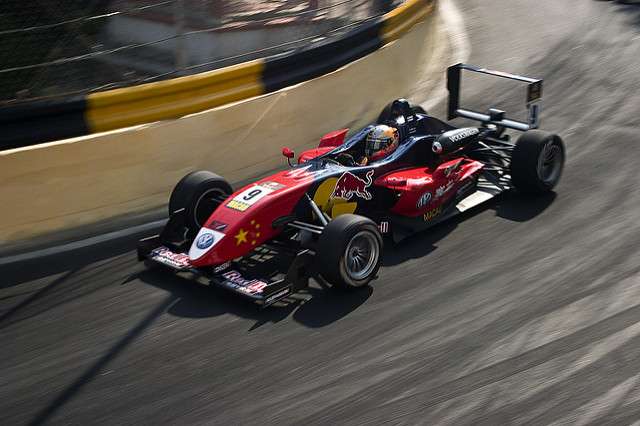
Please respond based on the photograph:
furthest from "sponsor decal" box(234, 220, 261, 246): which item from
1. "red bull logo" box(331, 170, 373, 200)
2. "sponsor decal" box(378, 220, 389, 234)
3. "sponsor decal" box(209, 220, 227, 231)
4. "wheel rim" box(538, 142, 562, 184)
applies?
"wheel rim" box(538, 142, 562, 184)

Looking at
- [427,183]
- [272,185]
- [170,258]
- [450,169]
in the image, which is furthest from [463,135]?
[170,258]

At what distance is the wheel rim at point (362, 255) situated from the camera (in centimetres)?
648

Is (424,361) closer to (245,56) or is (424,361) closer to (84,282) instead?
(84,282)

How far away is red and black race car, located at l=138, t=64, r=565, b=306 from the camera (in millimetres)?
6477

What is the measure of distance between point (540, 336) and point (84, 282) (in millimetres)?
3879

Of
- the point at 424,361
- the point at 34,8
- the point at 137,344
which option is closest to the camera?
the point at 424,361

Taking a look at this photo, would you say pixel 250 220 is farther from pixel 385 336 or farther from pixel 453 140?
pixel 453 140

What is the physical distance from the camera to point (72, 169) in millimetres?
7809

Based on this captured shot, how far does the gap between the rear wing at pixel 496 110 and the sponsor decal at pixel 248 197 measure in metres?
2.82

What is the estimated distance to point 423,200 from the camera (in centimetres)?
740

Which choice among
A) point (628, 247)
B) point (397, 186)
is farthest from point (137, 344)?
point (628, 247)

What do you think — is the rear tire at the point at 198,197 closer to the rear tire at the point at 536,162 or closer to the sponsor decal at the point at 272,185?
the sponsor decal at the point at 272,185

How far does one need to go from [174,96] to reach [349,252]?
10.00 feet

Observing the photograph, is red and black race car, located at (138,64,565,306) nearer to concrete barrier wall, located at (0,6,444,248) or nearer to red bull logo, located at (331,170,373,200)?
red bull logo, located at (331,170,373,200)
